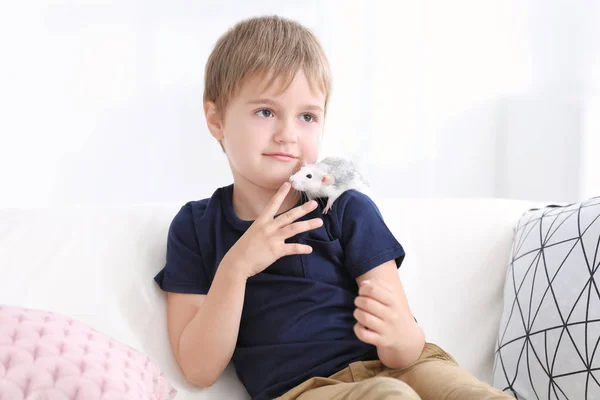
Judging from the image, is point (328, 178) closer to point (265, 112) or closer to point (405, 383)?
point (265, 112)

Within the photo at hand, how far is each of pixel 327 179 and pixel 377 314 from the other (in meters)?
0.26

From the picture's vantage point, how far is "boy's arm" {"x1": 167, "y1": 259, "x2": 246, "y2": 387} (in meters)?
1.16

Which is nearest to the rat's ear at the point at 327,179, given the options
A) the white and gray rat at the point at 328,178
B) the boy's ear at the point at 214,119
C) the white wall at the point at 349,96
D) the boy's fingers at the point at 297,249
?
the white and gray rat at the point at 328,178

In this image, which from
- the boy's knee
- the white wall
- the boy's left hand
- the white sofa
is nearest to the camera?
the boy's knee

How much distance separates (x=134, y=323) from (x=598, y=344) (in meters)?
0.84

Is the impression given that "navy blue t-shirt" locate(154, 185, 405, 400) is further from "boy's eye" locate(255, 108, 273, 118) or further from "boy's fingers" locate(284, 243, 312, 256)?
"boy's eye" locate(255, 108, 273, 118)

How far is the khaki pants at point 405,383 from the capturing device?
0.95 metres

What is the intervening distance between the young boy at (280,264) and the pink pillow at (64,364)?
0.15 metres

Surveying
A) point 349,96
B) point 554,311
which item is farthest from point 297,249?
point 349,96

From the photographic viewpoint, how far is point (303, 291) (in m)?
1.20

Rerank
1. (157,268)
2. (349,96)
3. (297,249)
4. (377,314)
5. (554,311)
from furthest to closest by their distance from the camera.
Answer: (349,96), (157,268), (554,311), (297,249), (377,314)

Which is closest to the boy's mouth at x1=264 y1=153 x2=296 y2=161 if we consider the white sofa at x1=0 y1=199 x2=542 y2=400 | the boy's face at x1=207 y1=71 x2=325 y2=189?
the boy's face at x1=207 y1=71 x2=325 y2=189

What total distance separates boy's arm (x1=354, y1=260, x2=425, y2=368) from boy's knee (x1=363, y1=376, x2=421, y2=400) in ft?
0.26

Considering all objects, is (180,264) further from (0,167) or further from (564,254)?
(0,167)
